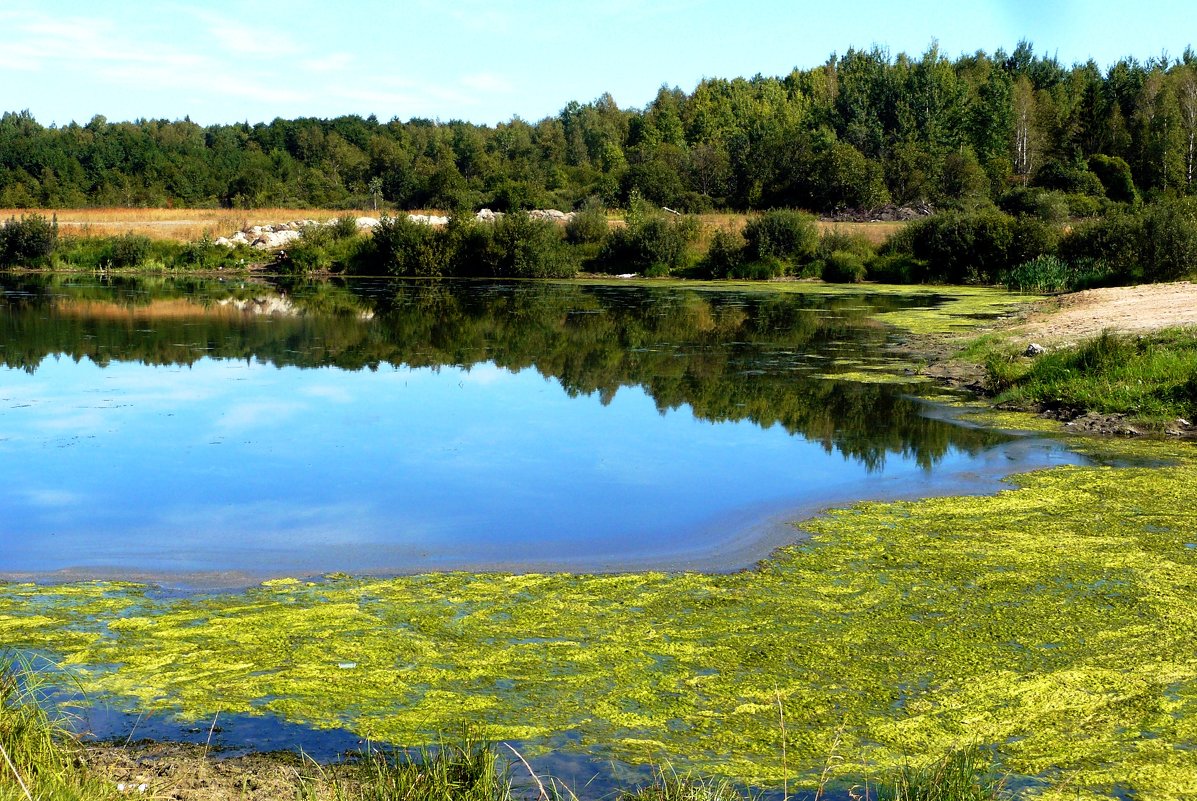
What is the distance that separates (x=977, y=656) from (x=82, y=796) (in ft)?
15.0

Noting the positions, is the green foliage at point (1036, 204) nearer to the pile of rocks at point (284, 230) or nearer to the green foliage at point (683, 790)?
the pile of rocks at point (284, 230)

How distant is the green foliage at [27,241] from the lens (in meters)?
50.5

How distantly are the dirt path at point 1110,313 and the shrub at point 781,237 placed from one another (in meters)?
18.0

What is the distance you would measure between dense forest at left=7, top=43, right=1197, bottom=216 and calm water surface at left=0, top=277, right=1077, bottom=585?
129 ft

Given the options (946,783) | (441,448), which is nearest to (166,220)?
(441,448)

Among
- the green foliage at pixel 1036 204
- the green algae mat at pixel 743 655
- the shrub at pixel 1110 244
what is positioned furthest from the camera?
the green foliage at pixel 1036 204

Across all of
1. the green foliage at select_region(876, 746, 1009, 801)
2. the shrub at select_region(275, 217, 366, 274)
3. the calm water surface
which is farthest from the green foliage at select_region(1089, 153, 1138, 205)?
the green foliage at select_region(876, 746, 1009, 801)

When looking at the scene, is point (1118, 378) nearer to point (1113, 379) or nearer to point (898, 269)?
point (1113, 379)

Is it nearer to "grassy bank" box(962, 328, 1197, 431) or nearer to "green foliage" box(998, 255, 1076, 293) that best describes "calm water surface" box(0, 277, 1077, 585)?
"grassy bank" box(962, 328, 1197, 431)

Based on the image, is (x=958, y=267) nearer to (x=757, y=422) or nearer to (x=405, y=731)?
(x=757, y=422)

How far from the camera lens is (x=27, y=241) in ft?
166

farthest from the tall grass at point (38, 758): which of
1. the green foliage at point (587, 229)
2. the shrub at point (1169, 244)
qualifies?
the green foliage at point (587, 229)

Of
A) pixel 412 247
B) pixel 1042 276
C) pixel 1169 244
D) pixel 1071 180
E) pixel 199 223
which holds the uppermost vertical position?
pixel 1071 180

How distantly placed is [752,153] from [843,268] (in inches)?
1192
